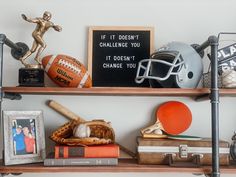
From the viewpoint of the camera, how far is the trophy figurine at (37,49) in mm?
1248

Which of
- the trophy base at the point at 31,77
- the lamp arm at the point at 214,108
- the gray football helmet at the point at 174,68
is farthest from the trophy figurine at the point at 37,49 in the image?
the lamp arm at the point at 214,108

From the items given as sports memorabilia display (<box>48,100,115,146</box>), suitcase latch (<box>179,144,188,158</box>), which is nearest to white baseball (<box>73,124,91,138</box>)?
sports memorabilia display (<box>48,100,115,146</box>)

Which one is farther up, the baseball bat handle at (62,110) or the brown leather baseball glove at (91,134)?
the baseball bat handle at (62,110)

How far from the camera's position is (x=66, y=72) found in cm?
122

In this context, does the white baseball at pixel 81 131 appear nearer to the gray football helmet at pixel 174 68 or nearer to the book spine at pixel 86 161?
the book spine at pixel 86 161

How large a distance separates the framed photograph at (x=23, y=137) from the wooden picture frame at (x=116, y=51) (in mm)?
307

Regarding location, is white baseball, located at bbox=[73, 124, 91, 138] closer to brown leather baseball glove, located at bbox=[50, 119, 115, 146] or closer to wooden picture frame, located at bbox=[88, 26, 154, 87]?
brown leather baseball glove, located at bbox=[50, 119, 115, 146]

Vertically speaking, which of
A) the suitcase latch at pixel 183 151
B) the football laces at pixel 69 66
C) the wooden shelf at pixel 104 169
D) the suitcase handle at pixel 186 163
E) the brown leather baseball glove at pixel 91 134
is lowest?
the wooden shelf at pixel 104 169

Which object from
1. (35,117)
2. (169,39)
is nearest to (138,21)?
(169,39)

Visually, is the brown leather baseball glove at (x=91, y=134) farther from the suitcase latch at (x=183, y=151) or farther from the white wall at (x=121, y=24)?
the suitcase latch at (x=183, y=151)

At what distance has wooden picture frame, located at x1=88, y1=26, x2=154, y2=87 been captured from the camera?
55.5 inches

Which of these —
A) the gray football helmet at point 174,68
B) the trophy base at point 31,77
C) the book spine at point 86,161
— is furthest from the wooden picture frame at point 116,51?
the book spine at point 86,161

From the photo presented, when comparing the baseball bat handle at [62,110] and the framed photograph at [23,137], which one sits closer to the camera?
the framed photograph at [23,137]

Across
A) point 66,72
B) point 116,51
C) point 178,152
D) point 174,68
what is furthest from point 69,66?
point 178,152
